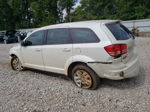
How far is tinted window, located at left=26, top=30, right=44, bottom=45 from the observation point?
17.5 ft

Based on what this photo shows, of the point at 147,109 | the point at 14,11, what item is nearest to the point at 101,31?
the point at 147,109

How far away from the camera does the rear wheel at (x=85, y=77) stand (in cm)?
431

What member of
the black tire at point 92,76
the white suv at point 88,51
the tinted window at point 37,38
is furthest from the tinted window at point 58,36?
the black tire at point 92,76

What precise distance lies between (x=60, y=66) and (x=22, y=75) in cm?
170

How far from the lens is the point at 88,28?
430 centimetres

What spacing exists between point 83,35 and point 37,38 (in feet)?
5.81

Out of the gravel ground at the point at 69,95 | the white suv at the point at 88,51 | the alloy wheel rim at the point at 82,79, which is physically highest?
the white suv at the point at 88,51

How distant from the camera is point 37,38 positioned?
5.48 m

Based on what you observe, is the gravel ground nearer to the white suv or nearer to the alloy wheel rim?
the alloy wheel rim

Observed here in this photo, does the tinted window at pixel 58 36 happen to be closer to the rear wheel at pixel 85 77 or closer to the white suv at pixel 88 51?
the white suv at pixel 88 51

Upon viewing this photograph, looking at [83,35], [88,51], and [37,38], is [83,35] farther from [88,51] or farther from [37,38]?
[37,38]

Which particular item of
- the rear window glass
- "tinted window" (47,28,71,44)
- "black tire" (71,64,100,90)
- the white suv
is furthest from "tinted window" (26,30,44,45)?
the rear window glass

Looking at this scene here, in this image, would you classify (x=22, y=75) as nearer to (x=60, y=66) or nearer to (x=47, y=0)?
(x=60, y=66)

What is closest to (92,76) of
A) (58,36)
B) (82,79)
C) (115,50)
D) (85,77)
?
(85,77)
